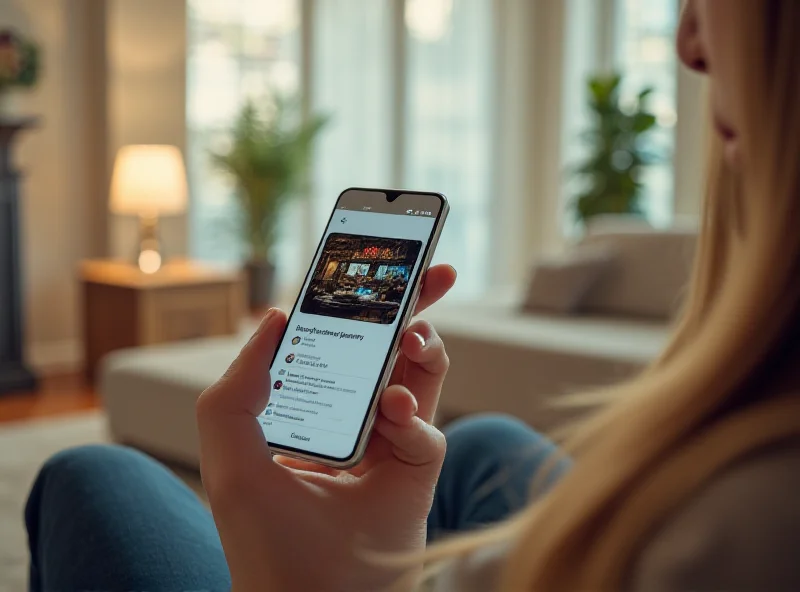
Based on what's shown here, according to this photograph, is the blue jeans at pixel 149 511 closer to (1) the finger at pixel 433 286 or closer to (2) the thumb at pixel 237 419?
(1) the finger at pixel 433 286

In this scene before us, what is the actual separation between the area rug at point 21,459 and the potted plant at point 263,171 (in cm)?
206

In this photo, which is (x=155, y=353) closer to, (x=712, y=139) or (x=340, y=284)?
(x=340, y=284)

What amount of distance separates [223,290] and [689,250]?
206 cm

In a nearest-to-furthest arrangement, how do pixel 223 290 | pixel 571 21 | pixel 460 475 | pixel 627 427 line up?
pixel 627 427 < pixel 460 475 < pixel 223 290 < pixel 571 21

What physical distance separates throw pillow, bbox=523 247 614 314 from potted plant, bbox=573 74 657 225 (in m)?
2.05

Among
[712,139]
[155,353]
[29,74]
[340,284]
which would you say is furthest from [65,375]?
[712,139]

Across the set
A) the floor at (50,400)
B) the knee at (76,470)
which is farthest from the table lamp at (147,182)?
the knee at (76,470)

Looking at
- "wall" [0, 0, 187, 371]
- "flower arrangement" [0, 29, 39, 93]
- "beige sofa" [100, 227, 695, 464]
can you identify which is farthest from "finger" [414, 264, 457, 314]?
"wall" [0, 0, 187, 371]

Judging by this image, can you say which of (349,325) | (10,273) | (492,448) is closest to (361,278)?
(349,325)

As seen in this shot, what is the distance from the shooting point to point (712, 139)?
0.60 metres

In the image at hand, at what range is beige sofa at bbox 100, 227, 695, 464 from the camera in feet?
10.1

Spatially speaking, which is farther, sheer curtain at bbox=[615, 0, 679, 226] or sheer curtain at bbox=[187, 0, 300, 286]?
sheer curtain at bbox=[615, 0, 679, 226]

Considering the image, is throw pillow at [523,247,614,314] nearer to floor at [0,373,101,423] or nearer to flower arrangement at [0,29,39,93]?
floor at [0,373,101,423]

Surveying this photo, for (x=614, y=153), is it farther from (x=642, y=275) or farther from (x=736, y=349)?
(x=736, y=349)
